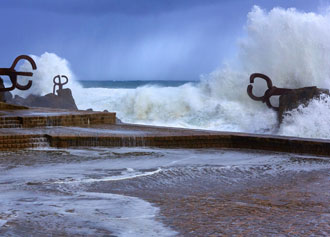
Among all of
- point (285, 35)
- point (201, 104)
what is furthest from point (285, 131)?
point (201, 104)

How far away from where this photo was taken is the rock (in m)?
12.5

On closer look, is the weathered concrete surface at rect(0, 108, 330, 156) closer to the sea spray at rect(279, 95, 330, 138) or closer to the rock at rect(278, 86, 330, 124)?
the sea spray at rect(279, 95, 330, 138)

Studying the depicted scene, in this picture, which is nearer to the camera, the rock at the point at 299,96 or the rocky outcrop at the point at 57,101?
the rock at the point at 299,96

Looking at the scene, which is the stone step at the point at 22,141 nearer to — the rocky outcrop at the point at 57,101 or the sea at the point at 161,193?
the sea at the point at 161,193

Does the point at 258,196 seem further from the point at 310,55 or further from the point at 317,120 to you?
the point at 310,55

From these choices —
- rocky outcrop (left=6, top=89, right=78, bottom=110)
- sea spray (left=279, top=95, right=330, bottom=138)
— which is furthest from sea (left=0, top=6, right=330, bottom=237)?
rocky outcrop (left=6, top=89, right=78, bottom=110)

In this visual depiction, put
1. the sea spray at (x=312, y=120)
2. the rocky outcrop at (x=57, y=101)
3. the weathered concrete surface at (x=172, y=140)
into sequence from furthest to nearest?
the rocky outcrop at (x=57, y=101)
the sea spray at (x=312, y=120)
the weathered concrete surface at (x=172, y=140)

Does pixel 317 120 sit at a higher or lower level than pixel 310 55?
lower

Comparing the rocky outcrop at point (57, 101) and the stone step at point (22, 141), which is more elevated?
the rocky outcrop at point (57, 101)

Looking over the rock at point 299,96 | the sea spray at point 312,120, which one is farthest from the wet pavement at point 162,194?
the rock at point 299,96

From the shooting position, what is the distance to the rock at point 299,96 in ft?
41.1

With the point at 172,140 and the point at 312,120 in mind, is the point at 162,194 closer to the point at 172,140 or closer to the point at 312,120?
the point at 172,140

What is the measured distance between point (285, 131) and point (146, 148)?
18.3 feet

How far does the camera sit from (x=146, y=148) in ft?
26.2
